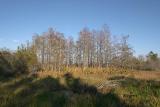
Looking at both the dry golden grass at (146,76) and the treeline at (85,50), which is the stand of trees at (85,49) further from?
the dry golden grass at (146,76)

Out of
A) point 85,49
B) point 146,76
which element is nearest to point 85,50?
point 85,49

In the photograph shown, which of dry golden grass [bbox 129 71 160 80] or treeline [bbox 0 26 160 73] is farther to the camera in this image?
treeline [bbox 0 26 160 73]

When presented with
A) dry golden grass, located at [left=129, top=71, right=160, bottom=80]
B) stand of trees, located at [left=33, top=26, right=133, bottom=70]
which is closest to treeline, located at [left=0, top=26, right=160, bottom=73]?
stand of trees, located at [left=33, top=26, right=133, bottom=70]

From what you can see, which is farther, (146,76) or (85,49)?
(85,49)

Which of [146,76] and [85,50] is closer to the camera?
[146,76]

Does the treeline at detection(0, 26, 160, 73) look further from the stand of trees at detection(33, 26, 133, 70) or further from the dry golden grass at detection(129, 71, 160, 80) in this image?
the dry golden grass at detection(129, 71, 160, 80)

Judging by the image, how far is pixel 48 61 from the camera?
6384cm

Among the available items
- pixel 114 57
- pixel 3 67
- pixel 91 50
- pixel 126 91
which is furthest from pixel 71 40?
pixel 126 91

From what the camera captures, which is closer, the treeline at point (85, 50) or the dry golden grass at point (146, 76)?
the dry golden grass at point (146, 76)

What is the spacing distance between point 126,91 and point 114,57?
48.1 m

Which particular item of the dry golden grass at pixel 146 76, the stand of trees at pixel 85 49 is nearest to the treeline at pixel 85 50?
the stand of trees at pixel 85 49

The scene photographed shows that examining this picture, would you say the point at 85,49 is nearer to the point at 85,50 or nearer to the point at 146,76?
the point at 85,50

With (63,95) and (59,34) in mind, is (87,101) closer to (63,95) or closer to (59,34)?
(63,95)

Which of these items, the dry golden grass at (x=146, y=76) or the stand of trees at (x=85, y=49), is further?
the stand of trees at (x=85, y=49)
